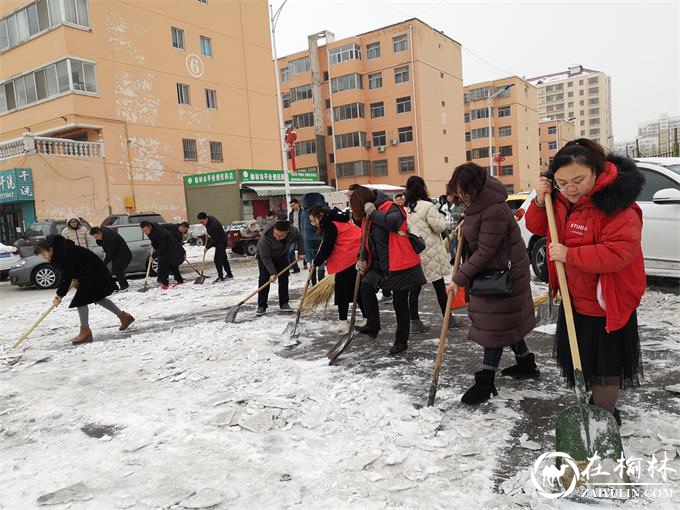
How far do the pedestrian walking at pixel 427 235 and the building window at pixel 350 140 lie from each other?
3846 cm

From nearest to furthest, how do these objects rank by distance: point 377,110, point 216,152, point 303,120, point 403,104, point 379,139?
1. point 216,152
2. point 403,104
3. point 377,110
4. point 379,139
5. point 303,120

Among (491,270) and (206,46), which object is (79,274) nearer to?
(491,270)

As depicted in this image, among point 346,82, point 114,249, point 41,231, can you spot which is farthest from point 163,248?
point 346,82

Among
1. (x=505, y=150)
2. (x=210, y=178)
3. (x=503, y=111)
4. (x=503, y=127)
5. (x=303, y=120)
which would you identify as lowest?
(x=210, y=178)

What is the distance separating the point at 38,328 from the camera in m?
7.36

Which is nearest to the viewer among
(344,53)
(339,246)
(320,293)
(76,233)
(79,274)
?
(339,246)

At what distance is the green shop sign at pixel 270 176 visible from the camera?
2566cm

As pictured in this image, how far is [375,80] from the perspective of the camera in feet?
140

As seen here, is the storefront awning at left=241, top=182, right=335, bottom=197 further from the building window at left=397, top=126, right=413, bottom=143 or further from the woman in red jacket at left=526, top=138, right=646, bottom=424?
the woman in red jacket at left=526, top=138, right=646, bottom=424

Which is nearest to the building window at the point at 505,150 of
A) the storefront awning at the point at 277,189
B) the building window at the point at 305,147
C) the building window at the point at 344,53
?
the building window at the point at 344,53

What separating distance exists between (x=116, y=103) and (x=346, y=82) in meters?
23.9

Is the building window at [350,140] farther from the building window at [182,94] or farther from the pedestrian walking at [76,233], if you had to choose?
the pedestrian walking at [76,233]

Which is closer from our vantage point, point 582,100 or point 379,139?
point 379,139

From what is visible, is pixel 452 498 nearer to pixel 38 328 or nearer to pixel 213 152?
pixel 38 328
